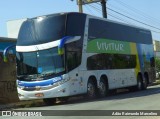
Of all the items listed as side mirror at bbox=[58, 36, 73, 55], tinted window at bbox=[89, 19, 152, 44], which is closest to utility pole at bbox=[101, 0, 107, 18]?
tinted window at bbox=[89, 19, 152, 44]

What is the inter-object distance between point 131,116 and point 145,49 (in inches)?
724

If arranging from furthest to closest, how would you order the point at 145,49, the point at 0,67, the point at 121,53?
the point at 145,49
the point at 121,53
the point at 0,67

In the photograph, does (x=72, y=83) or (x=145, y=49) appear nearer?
(x=72, y=83)

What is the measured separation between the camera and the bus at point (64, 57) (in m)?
20.7

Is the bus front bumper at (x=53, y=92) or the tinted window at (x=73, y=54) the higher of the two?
the tinted window at (x=73, y=54)

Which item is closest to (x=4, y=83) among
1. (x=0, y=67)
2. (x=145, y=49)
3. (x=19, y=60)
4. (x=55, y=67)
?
(x=0, y=67)

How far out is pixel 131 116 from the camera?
45.6 feet

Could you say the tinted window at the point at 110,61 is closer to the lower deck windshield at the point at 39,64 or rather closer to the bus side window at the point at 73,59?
the bus side window at the point at 73,59

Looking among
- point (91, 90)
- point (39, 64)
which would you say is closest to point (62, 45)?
point (39, 64)

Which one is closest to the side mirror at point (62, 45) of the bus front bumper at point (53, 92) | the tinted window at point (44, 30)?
the tinted window at point (44, 30)

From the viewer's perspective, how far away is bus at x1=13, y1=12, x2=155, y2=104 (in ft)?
67.8

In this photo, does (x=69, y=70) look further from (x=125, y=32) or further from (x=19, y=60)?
(x=125, y=32)

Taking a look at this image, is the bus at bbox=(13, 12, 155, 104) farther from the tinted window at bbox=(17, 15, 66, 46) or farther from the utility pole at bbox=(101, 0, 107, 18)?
the utility pole at bbox=(101, 0, 107, 18)

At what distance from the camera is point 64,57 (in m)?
20.7
